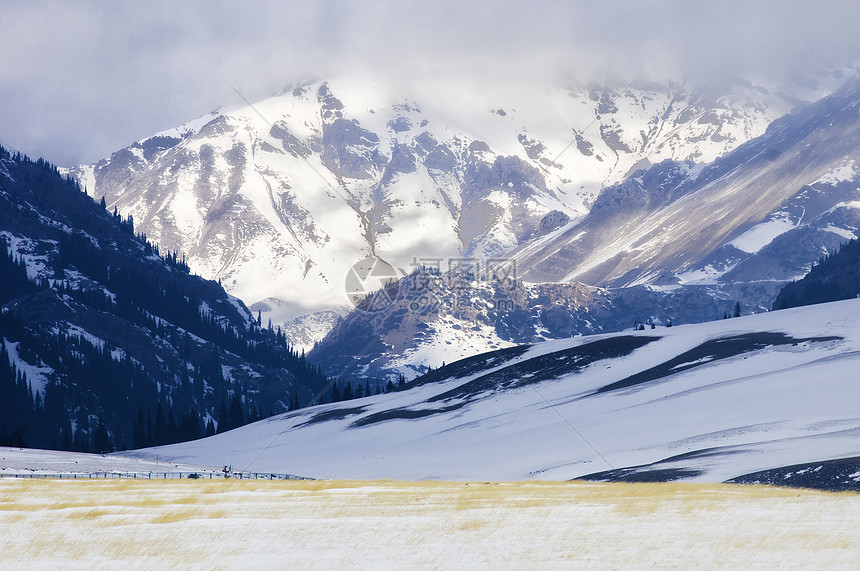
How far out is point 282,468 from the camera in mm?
121125

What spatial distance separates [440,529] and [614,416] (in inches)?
3160

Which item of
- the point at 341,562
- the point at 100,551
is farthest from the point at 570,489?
the point at 100,551

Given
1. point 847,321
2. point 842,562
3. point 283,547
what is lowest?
point 842,562

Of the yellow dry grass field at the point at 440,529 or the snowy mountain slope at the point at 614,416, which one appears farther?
the snowy mountain slope at the point at 614,416

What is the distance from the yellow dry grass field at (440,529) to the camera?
3284 centimetres

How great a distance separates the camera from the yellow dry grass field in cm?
3284

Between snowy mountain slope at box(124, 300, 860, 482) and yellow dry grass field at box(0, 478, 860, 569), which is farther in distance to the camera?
snowy mountain slope at box(124, 300, 860, 482)

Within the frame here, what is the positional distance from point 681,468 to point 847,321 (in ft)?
282

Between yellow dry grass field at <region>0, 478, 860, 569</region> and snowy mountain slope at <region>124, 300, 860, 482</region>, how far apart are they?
23515mm

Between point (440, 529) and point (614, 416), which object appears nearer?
point (440, 529)

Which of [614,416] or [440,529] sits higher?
[614,416]

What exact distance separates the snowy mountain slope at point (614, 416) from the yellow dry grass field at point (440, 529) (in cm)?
2351

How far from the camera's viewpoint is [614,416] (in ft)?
374

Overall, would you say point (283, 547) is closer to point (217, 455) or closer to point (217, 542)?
point (217, 542)
